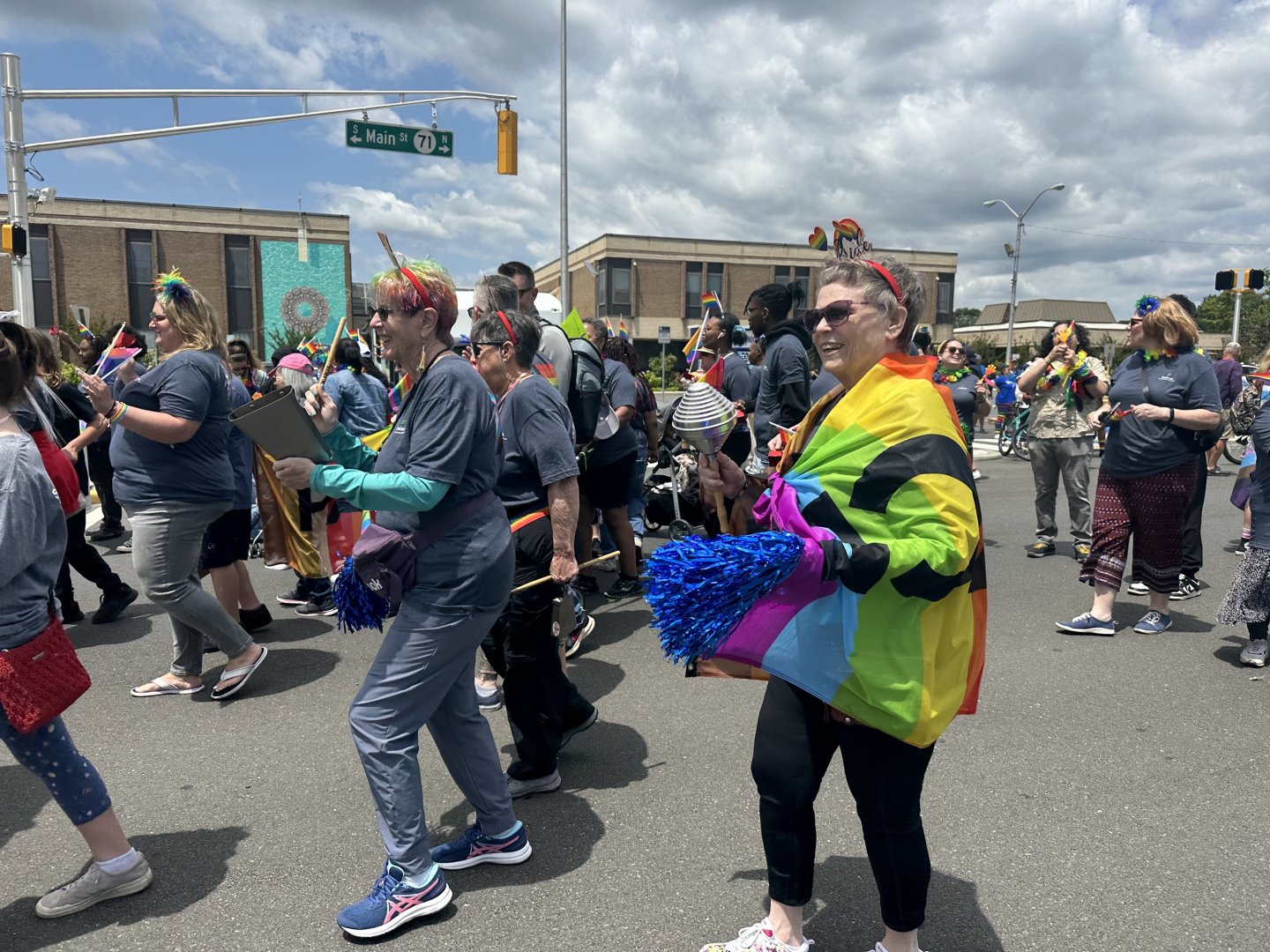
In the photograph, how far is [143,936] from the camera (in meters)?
2.45

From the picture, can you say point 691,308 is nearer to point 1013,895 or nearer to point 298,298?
point 298,298

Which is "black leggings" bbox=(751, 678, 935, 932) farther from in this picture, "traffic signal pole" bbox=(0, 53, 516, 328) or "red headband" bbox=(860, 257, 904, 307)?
"traffic signal pole" bbox=(0, 53, 516, 328)

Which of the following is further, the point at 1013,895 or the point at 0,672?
the point at 1013,895

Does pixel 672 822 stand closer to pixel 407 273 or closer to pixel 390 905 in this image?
pixel 390 905

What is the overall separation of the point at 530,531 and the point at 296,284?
3867cm

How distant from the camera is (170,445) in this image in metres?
3.93

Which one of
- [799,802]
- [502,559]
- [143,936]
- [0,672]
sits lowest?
[143,936]

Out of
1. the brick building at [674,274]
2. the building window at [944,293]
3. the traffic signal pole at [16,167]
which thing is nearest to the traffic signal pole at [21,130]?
the traffic signal pole at [16,167]

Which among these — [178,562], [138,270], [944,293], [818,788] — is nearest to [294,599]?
[178,562]

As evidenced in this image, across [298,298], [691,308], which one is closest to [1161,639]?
[298,298]

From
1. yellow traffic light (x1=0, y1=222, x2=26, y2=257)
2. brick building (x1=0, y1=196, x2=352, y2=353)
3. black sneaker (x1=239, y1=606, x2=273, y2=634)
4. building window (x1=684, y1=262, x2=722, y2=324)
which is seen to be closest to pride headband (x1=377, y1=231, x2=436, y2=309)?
black sneaker (x1=239, y1=606, x2=273, y2=634)

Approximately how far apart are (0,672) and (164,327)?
2.10 m

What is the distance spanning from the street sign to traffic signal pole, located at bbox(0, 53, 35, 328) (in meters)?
4.46

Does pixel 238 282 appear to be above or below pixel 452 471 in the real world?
above
